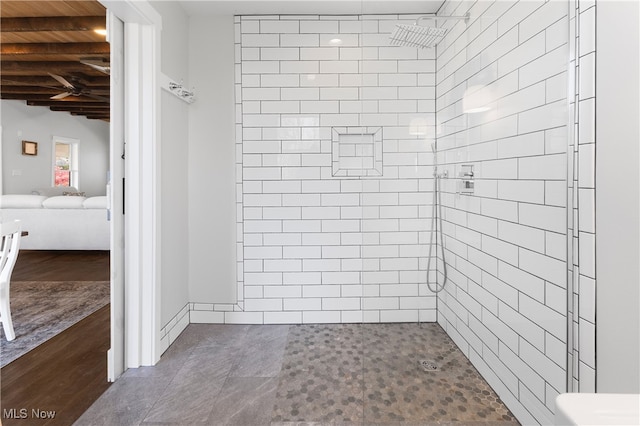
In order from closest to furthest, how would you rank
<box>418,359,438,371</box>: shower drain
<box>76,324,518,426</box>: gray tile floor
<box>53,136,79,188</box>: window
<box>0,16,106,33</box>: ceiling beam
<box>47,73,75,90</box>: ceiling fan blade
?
<box>76,324,518,426</box>: gray tile floor → <box>418,359,438,371</box>: shower drain → <box>0,16,106,33</box>: ceiling beam → <box>47,73,75,90</box>: ceiling fan blade → <box>53,136,79,188</box>: window

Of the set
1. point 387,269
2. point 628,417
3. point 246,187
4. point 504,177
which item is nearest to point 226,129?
point 246,187

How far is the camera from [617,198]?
107 centimetres

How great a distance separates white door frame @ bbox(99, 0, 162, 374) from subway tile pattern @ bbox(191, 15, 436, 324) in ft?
2.16

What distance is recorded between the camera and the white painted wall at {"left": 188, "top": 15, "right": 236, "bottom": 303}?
8.63 ft

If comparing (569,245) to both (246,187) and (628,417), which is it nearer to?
(628,417)

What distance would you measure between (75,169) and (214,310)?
27.7ft

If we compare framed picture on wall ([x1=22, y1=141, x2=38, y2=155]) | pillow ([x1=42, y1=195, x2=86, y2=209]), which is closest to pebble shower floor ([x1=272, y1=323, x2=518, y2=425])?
pillow ([x1=42, y1=195, x2=86, y2=209])

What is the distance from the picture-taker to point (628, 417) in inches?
21.7

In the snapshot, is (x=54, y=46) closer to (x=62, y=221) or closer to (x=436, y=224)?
(x=62, y=221)

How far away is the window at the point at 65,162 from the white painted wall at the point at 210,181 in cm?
753

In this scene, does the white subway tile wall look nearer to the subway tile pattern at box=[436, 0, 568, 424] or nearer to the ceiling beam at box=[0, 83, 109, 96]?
the subway tile pattern at box=[436, 0, 568, 424]

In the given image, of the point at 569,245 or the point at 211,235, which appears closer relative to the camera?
the point at 569,245

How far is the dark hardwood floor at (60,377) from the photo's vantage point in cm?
163

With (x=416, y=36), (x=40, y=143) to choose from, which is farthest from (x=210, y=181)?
(x=40, y=143)
